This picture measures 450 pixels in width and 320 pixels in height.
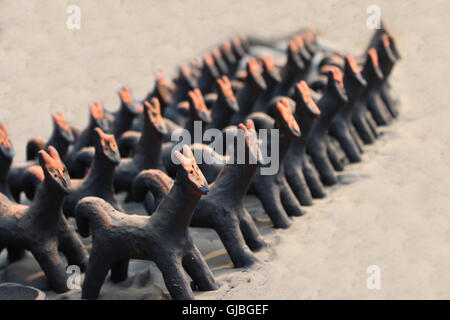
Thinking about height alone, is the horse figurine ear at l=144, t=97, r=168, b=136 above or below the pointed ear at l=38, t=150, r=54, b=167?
above

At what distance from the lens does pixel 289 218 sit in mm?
5820

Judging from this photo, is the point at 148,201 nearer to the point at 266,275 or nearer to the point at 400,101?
the point at 266,275

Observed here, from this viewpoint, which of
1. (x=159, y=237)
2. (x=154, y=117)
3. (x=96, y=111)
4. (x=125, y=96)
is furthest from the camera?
(x=125, y=96)

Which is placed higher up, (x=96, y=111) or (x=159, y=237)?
(x=96, y=111)

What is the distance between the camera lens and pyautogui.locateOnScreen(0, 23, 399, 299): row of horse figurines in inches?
171

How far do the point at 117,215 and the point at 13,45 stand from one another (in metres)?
5.07

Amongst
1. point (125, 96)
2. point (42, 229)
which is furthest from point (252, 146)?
point (125, 96)

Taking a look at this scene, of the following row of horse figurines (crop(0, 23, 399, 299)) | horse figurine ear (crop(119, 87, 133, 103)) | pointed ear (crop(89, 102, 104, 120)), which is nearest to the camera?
row of horse figurines (crop(0, 23, 399, 299))

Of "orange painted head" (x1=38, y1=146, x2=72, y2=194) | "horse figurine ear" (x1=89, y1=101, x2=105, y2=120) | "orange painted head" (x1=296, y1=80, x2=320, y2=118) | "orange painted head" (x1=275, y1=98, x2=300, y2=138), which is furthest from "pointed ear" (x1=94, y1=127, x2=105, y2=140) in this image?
"orange painted head" (x1=296, y1=80, x2=320, y2=118)

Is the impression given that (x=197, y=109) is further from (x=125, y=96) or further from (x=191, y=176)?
(x=191, y=176)

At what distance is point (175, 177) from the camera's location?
4.88 m

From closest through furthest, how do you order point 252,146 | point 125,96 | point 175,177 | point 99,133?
point 252,146 → point 175,177 → point 99,133 → point 125,96

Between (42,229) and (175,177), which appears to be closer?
(42,229)

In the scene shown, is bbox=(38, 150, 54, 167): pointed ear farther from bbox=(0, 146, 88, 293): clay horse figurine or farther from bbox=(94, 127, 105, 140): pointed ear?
bbox=(94, 127, 105, 140): pointed ear
